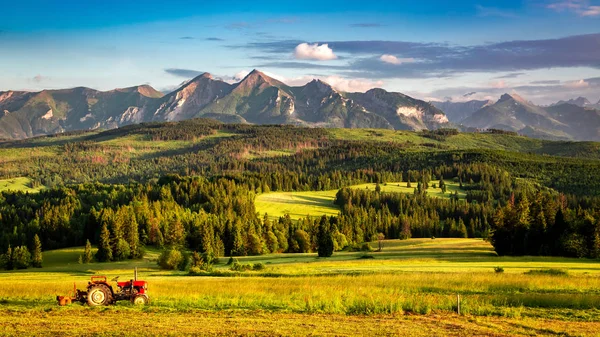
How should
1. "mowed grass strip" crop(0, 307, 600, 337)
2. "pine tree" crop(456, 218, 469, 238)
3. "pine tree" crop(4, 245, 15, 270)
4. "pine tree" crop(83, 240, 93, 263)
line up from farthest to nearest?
"pine tree" crop(456, 218, 469, 238) → "pine tree" crop(83, 240, 93, 263) → "pine tree" crop(4, 245, 15, 270) → "mowed grass strip" crop(0, 307, 600, 337)

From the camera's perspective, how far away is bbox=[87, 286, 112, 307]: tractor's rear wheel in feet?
127

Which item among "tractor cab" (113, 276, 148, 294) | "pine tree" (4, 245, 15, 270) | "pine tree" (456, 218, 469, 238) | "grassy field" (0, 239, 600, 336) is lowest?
"pine tree" (456, 218, 469, 238)

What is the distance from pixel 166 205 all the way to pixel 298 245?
60.7 m

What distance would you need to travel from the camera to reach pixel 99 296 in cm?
3897

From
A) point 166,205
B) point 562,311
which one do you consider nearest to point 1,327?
point 562,311

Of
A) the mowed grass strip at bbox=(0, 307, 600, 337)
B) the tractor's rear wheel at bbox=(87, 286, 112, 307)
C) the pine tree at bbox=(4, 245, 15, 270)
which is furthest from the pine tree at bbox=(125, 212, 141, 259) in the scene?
the mowed grass strip at bbox=(0, 307, 600, 337)

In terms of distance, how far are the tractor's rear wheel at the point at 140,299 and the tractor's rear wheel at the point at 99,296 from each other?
1822 mm

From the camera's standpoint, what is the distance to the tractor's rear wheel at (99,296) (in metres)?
38.6

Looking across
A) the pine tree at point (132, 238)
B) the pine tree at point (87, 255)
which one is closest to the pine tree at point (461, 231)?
the pine tree at point (132, 238)

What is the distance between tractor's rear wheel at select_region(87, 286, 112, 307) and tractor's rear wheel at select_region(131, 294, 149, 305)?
1822 mm

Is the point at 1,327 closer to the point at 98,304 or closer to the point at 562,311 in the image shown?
the point at 98,304

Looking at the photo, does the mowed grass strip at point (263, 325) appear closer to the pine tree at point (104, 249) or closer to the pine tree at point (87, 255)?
the pine tree at point (87, 255)

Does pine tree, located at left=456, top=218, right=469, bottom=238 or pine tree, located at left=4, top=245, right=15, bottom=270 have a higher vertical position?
pine tree, located at left=4, top=245, right=15, bottom=270

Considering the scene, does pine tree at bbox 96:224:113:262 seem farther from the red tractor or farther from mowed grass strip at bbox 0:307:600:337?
mowed grass strip at bbox 0:307:600:337
